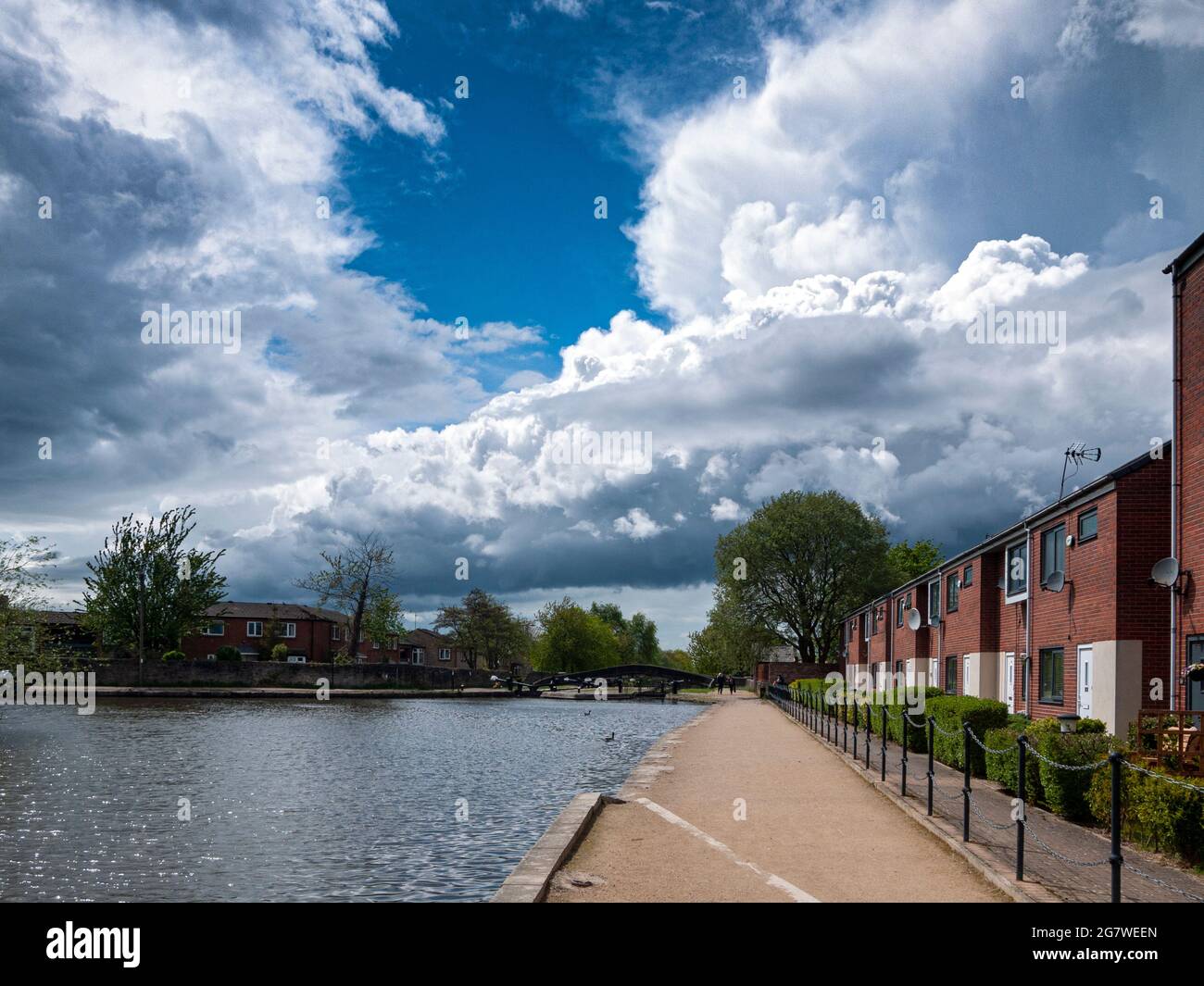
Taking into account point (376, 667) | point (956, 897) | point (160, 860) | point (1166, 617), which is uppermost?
point (1166, 617)

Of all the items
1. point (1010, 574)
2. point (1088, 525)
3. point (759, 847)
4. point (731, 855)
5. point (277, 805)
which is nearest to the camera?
point (731, 855)

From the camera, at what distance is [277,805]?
18.9m

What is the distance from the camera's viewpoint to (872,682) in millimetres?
57312

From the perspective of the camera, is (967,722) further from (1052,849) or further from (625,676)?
(625,676)

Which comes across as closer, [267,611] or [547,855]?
[547,855]

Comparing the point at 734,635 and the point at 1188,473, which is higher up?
the point at 1188,473

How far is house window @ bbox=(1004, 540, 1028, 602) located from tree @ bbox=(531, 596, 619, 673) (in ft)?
300

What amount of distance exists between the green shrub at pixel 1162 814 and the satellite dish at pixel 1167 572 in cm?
693

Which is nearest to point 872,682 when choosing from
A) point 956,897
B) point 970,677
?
point 970,677

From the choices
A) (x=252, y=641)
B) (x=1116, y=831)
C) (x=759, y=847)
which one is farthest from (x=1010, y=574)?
(x=252, y=641)

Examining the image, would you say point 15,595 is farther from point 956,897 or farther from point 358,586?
point 358,586

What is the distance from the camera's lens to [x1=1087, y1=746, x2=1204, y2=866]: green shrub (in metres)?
11.4

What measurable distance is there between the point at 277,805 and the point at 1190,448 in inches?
706

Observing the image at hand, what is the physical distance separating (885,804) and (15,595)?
3394cm
